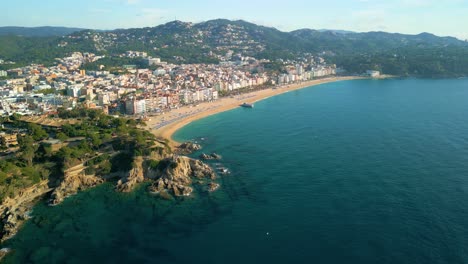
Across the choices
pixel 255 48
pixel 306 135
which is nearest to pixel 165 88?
pixel 306 135

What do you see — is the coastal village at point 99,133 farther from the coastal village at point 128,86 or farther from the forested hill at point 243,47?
the forested hill at point 243,47

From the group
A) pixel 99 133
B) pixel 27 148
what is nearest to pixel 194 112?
pixel 99 133

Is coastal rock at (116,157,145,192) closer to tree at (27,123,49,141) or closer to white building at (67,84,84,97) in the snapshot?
tree at (27,123,49,141)

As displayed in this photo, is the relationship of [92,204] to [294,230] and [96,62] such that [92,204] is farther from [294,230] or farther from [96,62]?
[96,62]

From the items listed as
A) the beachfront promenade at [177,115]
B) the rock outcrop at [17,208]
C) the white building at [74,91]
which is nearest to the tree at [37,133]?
the rock outcrop at [17,208]

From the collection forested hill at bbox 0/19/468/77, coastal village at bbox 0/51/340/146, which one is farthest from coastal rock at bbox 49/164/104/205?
forested hill at bbox 0/19/468/77
